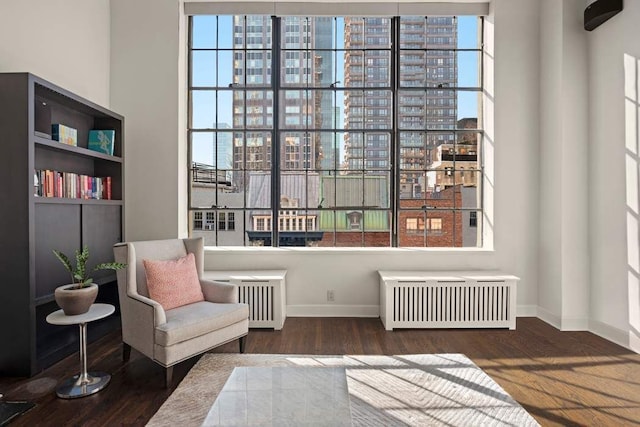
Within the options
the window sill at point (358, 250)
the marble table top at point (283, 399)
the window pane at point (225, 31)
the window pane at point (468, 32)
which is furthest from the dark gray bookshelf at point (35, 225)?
the window pane at point (468, 32)

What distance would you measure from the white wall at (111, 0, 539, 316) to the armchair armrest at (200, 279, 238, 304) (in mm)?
899

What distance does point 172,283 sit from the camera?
9.53 ft

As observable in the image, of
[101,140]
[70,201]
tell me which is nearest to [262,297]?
[70,201]

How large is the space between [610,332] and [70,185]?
4879 mm

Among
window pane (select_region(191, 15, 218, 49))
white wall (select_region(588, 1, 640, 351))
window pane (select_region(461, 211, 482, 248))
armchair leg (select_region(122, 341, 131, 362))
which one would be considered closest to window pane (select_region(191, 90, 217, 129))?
window pane (select_region(191, 15, 218, 49))

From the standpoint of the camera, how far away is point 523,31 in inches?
159

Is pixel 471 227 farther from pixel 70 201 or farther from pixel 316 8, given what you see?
pixel 70 201

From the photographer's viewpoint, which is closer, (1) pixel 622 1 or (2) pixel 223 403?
(2) pixel 223 403

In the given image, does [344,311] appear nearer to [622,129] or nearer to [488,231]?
[488,231]

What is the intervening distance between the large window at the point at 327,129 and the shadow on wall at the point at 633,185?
1.33 metres

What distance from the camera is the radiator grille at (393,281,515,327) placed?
11.9ft

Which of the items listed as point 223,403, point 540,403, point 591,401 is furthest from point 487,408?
point 223,403

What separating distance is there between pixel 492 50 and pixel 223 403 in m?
4.26

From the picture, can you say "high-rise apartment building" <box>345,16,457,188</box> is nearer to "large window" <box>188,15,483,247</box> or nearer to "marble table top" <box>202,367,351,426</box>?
"large window" <box>188,15,483,247</box>
